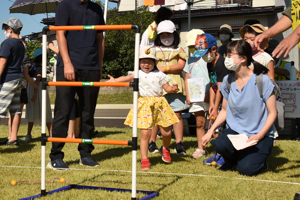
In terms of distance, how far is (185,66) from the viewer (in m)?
6.56

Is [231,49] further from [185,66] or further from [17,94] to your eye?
[17,94]

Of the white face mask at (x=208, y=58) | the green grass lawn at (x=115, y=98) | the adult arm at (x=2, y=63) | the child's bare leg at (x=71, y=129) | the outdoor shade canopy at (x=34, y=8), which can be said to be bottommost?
the green grass lawn at (x=115, y=98)

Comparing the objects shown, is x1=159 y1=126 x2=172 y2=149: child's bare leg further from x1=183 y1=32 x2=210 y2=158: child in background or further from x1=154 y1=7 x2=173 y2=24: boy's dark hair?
x1=154 y1=7 x2=173 y2=24: boy's dark hair

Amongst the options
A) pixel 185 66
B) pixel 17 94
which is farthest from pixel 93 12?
pixel 17 94

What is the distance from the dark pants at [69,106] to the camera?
17.4ft

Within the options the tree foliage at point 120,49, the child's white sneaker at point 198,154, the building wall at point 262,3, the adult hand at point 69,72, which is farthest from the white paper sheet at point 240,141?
the building wall at point 262,3

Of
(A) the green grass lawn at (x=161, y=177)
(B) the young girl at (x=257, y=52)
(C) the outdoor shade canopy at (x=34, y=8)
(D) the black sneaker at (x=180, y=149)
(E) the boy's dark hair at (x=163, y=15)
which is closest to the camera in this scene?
(A) the green grass lawn at (x=161, y=177)

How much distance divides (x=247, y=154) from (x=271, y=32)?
149 cm

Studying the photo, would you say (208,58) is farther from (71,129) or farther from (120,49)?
(120,49)

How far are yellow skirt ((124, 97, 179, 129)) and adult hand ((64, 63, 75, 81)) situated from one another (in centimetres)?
87

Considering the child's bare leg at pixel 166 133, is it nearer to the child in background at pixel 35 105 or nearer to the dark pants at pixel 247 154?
the dark pants at pixel 247 154

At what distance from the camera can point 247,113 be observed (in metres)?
5.07

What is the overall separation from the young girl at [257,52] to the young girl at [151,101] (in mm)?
1316

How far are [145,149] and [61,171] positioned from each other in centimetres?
106
